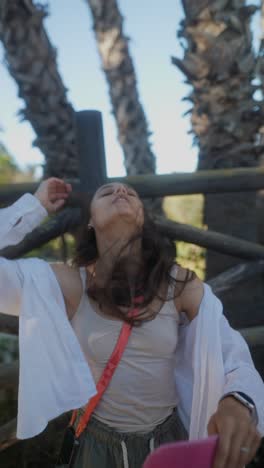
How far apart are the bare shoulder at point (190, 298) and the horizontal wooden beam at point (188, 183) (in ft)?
2.87

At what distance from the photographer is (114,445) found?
1579 mm

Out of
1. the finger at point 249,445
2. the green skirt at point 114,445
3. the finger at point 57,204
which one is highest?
the finger at point 57,204

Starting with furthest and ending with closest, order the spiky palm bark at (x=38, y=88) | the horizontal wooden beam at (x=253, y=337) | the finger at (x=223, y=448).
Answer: the spiky palm bark at (x=38, y=88)
the horizontal wooden beam at (x=253, y=337)
the finger at (x=223, y=448)

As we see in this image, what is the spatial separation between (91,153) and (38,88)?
1269 mm

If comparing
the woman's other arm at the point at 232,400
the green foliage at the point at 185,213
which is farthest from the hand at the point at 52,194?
the green foliage at the point at 185,213

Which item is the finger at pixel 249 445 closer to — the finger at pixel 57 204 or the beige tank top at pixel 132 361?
the beige tank top at pixel 132 361

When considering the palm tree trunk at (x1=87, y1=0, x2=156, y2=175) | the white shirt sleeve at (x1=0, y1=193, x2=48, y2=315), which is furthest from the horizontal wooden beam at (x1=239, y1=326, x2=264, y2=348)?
the palm tree trunk at (x1=87, y1=0, x2=156, y2=175)

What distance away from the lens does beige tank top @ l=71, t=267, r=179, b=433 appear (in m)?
1.57

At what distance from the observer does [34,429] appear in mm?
1404

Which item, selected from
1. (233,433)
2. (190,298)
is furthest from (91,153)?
(233,433)

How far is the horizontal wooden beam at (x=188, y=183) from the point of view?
2.41 metres

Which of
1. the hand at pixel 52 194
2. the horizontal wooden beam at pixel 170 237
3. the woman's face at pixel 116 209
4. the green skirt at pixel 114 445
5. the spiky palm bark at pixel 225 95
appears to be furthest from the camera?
the spiky palm bark at pixel 225 95

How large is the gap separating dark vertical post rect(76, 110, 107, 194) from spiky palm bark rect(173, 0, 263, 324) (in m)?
1.14

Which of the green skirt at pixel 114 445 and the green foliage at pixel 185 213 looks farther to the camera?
the green foliage at pixel 185 213
